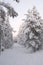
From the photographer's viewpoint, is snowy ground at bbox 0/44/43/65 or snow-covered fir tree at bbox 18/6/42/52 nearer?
snowy ground at bbox 0/44/43/65

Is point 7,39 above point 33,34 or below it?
below

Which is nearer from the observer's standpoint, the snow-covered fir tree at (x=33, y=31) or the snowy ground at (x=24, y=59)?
the snowy ground at (x=24, y=59)

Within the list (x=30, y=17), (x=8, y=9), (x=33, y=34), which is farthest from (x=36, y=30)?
(x=8, y=9)

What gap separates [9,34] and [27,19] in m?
17.7

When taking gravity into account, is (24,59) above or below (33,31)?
below

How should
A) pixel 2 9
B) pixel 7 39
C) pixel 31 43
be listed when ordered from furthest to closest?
pixel 7 39
pixel 31 43
pixel 2 9

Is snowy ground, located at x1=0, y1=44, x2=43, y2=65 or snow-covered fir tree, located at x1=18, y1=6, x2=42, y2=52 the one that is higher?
snow-covered fir tree, located at x1=18, y1=6, x2=42, y2=52

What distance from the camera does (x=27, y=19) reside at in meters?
36.3

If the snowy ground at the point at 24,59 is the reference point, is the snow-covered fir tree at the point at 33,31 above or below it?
above

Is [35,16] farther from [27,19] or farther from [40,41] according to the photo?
[40,41]

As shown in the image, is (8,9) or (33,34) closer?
(8,9)

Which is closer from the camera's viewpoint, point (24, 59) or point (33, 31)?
point (24, 59)

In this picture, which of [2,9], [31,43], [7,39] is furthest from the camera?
[7,39]

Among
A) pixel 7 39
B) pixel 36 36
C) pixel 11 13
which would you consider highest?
pixel 11 13
